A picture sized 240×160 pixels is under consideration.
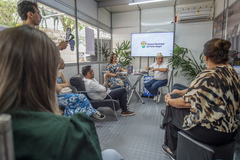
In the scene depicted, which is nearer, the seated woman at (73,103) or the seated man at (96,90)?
the seated woman at (73,103)

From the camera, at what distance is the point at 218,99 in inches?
47.9

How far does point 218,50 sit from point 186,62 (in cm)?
369

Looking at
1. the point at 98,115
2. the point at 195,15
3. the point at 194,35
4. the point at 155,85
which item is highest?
the point at 195,15

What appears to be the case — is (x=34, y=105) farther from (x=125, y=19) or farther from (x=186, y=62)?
(x=125, y=19)

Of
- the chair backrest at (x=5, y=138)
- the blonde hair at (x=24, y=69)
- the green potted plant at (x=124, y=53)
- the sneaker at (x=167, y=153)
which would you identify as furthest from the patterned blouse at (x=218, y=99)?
the green potted plant at (x=124, y=53)

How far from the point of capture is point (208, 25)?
4.79 metres

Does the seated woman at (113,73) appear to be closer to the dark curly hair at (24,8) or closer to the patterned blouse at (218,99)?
the dark curly hair at (24,8)

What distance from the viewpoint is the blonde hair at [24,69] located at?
0.49m

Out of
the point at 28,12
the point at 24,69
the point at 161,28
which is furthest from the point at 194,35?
the point at 24,69

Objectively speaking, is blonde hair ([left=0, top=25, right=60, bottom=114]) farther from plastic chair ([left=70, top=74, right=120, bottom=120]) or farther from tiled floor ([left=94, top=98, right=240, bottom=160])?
plastic chair ([left=70, top=74, right=120, bottom=120])

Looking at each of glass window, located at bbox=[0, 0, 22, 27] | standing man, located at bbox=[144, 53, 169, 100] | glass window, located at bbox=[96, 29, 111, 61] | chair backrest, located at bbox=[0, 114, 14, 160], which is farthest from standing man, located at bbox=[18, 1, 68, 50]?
glass window, located at bbox=[96, 29, 111, 61]

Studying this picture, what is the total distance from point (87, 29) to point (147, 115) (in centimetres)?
295

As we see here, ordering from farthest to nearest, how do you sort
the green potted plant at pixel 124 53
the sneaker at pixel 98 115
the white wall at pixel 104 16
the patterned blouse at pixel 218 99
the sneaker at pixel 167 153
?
the green potted plant at pixel 124 53 → the white wall at pixel 104 16 → the sneaker at pixel 98 115 → the sneaker at pixel 167 153 → the patterned blouse at pixel 218 99

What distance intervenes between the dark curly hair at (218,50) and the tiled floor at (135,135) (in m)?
1.29
